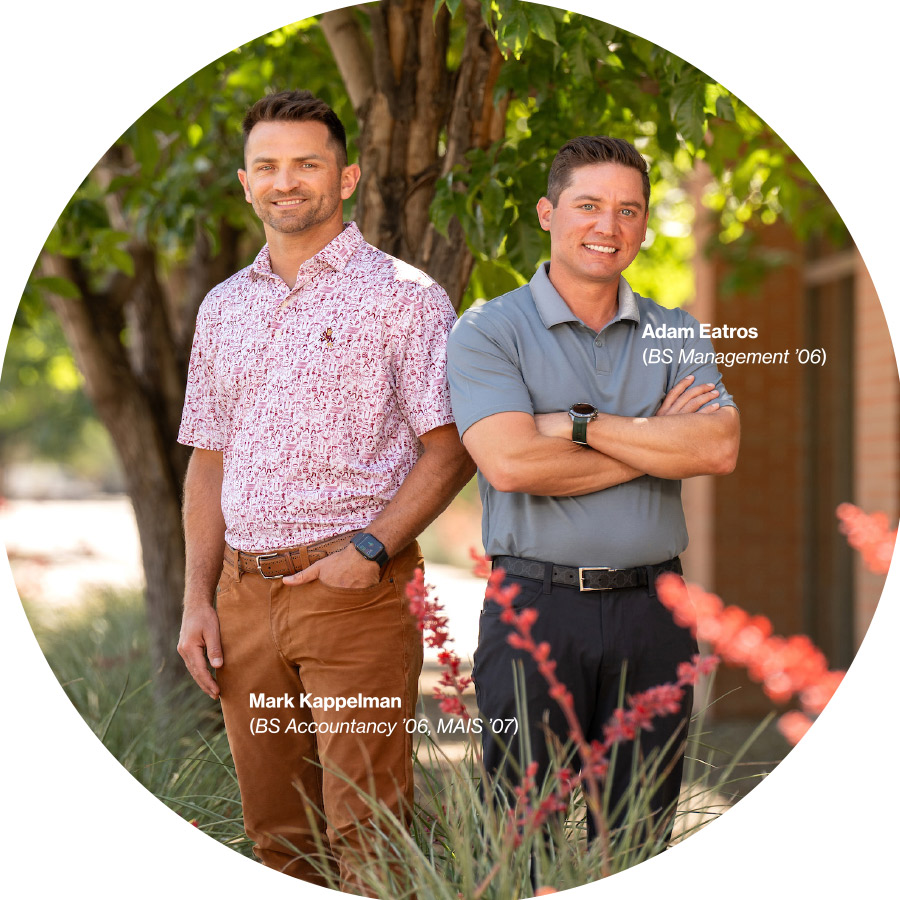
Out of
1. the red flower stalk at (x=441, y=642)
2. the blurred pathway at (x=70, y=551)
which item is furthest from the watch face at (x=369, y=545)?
the blurred pathway at (x=70, y=551)

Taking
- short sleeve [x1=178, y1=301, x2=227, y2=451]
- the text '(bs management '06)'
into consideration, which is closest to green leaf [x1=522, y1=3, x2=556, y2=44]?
the text '(bs management '06)'

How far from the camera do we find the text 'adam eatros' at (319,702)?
7.98 ft

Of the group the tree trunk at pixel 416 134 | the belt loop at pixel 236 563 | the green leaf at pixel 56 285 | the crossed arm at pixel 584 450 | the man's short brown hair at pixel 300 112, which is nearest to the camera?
the crossed arm at pixel 584 450

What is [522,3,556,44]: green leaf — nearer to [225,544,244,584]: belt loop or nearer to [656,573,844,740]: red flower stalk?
[656,573,844,740]: red flower stalk

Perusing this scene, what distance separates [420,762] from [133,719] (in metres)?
1.80

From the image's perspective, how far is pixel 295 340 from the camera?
246 centimetres

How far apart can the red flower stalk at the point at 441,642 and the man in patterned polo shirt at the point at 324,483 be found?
0.32 feet

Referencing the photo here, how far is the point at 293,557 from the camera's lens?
2.46 metres

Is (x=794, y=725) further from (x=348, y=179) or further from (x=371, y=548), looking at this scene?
(x=348, y=179)

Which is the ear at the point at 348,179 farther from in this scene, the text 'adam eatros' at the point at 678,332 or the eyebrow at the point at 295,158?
the text 'adam eatros' at the point at 678,332

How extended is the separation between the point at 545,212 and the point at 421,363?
0.43 m

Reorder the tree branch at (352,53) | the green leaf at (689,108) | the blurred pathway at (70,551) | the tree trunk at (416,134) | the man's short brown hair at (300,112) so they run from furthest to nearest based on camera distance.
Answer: the blurred pathway at (70,551)
the tree branch at (352,53)
the tree trunk at (416,134)
the green leaf at (689,108)
the man's short brown hair at (300,112)

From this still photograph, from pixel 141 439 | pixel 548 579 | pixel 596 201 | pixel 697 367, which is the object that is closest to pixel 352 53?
pixel 596 201

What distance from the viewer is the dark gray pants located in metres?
2.28
